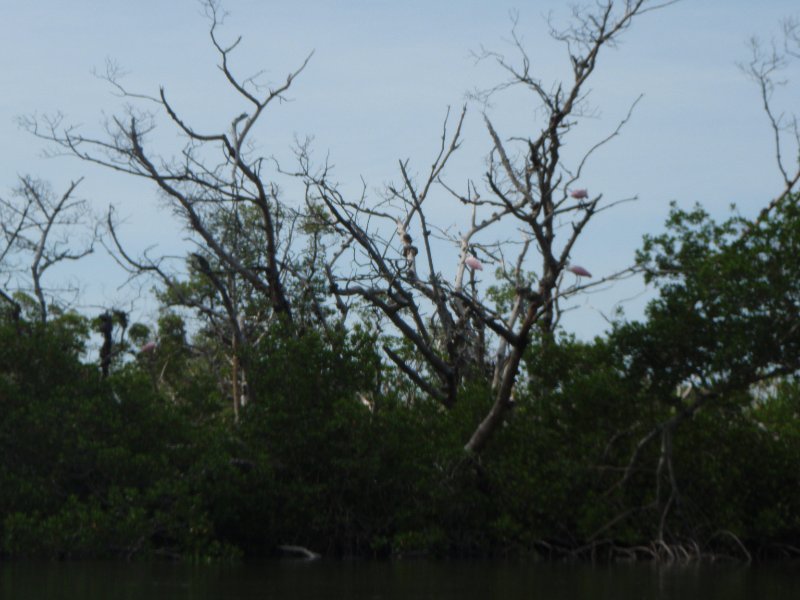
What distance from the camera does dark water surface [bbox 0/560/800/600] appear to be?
34.3 ft

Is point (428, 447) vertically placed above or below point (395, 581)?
above

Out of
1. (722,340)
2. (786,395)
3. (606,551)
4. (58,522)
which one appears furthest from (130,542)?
(786,395)

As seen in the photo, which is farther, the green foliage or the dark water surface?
the green foliage

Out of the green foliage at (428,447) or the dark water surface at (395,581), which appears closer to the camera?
the dark water surface at (395,581)

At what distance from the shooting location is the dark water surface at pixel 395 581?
10.5 m

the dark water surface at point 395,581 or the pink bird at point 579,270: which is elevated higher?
the pink bird at point 579,270

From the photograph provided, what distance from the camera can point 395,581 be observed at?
1219 centimetres

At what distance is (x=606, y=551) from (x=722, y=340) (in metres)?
3.41

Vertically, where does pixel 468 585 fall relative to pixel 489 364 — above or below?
below

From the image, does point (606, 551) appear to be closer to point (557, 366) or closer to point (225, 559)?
point (557, 366)

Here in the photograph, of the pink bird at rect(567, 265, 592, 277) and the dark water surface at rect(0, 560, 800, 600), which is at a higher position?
the pink bird at rect(567, 265, 592, 277)

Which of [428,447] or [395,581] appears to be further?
[428,447]

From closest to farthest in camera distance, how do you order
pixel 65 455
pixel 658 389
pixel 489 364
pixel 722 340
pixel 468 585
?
1. pixel 468 585
2. pixel 722 340
3. pixel 658 389
4. pixel 65 455
5. pixel 489 364

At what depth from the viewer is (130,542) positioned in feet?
47.5
